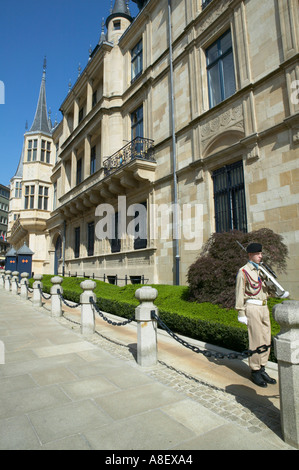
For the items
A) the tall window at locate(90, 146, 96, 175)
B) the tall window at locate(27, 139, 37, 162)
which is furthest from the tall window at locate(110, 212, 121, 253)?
the tall window at locate(27, 139, 37, 162)

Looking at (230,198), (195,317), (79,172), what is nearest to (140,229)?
(230,198)

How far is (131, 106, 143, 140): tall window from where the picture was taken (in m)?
16.5

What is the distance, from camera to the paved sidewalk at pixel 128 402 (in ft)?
8.77

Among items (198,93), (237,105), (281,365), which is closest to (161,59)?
(198,93)

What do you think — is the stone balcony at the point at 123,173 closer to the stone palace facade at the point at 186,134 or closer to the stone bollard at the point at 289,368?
the stone palace facade at the point at 186,134

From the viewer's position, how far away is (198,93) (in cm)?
1177

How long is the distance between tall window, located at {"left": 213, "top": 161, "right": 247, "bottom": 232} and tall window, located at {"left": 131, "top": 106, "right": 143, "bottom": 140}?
7.33 m

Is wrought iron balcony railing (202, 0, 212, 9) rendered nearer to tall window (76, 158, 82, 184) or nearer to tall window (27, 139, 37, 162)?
tall window (76, 158, 82, 184)

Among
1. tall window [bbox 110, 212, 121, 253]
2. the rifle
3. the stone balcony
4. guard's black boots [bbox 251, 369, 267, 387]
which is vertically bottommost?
guard's black boots [bbox 251, 369, 267, 387]

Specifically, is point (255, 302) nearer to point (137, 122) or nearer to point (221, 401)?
point (221, 401)

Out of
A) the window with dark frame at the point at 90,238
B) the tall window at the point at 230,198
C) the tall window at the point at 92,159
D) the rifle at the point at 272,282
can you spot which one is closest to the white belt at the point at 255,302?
the rifle at the point at 272,282

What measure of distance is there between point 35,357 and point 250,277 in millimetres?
4158

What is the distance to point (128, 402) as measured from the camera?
3.46 meters
